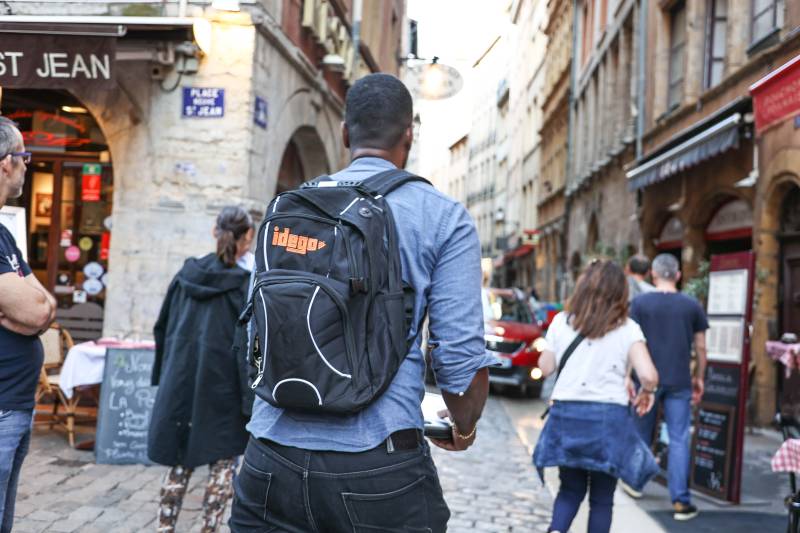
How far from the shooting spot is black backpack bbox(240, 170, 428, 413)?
1.87 meters

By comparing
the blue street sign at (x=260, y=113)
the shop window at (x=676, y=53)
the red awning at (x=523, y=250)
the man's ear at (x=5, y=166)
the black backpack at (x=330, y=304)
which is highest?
the shop window at (x=676, y=53)

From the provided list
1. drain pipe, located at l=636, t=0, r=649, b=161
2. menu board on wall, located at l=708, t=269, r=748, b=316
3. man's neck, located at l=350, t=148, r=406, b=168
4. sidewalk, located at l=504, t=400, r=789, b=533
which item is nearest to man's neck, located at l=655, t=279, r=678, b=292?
menu board on wall, located at l=708, t=269, r=748, b=316

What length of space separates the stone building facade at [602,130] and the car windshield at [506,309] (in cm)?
394

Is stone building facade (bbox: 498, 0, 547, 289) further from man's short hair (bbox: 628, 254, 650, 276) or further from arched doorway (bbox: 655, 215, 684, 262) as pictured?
man's short hair (bbox: 628, 254, 650, 276)

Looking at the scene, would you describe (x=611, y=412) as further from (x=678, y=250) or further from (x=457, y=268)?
(x=678, y=250)

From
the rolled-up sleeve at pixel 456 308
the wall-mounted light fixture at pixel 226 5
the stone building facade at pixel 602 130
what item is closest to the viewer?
the rolled-up sleeve at pixel 456 308

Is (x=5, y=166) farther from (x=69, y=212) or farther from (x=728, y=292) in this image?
(x=69, y=212)

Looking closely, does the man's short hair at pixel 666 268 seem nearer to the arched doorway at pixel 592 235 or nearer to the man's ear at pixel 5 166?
the man's ear at pixel 5 166

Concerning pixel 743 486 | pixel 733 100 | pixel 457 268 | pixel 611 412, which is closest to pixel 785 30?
pixel 733 100

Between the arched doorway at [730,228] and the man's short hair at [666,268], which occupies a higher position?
the arched doorway at [730,228]

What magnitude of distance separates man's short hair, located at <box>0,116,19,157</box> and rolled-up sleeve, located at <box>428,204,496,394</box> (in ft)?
5.46

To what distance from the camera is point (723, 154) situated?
13023mm

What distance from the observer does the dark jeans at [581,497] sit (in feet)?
14.4

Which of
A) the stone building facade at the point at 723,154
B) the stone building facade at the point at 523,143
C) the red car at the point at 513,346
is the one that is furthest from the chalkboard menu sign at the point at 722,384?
the stone building facade at the point at 523,143
